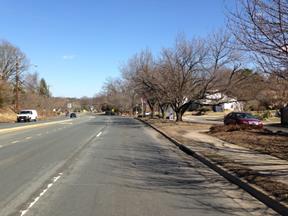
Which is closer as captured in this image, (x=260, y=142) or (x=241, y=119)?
(x=260, y=142)

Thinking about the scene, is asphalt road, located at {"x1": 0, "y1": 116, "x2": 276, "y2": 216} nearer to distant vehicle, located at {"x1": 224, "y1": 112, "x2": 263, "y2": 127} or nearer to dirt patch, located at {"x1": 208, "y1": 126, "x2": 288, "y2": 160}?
dirt patch, located at {"x1": 208, "y1": 126, "x2": 288, "y2": 160}

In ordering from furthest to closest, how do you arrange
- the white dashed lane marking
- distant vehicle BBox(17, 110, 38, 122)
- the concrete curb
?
1. distant vehicle BBox(17, 110, 38, 122)
2. the concrete curb
3. the white dashed lane marking

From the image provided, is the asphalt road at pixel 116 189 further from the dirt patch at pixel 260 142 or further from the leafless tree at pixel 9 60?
the leafless tree at pixel 9 60

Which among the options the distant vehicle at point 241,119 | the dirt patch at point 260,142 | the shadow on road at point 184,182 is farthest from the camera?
the distant vehicle at point 241,119

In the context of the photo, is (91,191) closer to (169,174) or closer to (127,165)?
(169,174)

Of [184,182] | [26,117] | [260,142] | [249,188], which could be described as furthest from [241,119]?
[26,117]

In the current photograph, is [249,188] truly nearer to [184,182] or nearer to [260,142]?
[184,182]

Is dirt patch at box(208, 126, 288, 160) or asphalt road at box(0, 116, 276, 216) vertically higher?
dirt patch at box(208, 126, 288, 160)

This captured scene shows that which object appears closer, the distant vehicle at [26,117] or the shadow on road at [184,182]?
the shadow on road at [184,182]

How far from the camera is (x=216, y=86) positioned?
45906 millimetres

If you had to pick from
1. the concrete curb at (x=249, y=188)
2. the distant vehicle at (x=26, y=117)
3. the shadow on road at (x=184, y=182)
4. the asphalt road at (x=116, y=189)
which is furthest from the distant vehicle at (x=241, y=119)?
the distant vehicle at (x=26, y=117)

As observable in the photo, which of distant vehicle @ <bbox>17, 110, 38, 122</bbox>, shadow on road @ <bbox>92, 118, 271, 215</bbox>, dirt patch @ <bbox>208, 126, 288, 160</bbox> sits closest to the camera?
shadow on road @ <bbox>92, 118, 271, 215</bbox>

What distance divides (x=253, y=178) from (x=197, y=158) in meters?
6.49

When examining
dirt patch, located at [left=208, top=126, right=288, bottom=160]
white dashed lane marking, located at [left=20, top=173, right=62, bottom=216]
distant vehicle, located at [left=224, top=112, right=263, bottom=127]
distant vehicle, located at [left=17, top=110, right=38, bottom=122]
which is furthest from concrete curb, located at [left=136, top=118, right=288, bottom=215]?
distant vehicle, located at [left=17, top=110, right=38, bottom=122]
